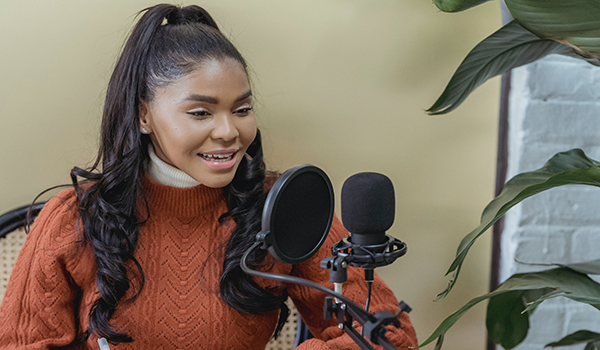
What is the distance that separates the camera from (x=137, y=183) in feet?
2.99

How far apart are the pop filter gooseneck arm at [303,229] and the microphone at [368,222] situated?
0.09 feet

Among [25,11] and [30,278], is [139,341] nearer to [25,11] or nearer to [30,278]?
[30,278]

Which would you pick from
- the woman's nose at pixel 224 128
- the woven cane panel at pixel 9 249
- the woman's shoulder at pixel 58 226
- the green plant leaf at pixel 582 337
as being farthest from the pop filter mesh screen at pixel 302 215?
the woven cane panel at pixel 9 249

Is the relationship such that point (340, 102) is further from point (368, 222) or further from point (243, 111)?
point (368, 222)

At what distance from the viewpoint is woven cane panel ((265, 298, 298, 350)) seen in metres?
A: 1.10

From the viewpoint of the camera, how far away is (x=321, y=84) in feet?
3.80

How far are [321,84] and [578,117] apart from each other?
61cm

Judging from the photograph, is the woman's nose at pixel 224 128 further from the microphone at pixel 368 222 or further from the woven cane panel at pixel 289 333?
the woven cane panel at pixel 289 333

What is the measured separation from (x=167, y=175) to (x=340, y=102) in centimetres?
47

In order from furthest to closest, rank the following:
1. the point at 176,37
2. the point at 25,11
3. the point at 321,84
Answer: the point at 321,84
the point at 25,11
the point at 176,37

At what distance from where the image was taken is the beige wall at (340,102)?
1.07 metres

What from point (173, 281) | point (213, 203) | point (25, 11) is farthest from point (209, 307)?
point (25, 11)

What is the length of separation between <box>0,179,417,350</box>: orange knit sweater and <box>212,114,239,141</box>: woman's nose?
159mm

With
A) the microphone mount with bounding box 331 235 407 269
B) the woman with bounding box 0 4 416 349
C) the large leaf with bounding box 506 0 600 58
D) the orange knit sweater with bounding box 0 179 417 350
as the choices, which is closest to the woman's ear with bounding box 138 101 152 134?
the woman with bounding box 0 4 416 349
